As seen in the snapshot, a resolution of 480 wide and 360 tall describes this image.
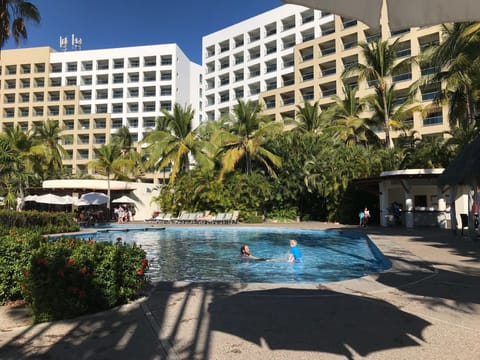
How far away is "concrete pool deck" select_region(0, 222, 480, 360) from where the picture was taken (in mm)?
3576

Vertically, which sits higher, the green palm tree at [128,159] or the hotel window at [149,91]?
the hotel window at [149,91]

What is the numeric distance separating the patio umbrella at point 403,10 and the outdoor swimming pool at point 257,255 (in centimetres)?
751

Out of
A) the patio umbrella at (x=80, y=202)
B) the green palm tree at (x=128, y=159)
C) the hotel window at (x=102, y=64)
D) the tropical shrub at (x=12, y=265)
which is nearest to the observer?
the tropical shrub at (x=12, y=265)

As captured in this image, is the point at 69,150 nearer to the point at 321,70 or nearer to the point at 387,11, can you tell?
the point at 321,70

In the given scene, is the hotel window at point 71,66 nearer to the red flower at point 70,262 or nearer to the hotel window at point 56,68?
the hotel window at point 56,68

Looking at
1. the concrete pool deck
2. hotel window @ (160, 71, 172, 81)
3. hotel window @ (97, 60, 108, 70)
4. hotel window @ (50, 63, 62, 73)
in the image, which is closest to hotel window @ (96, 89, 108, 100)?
hotel window @ (97, 60, 108, 70)

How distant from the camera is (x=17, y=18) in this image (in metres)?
15.0

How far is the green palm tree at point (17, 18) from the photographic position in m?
14.4

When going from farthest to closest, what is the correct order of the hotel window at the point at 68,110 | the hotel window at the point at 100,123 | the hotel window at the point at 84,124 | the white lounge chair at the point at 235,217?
the hotel window at the point at 68,110 → the hotel window at the point at 84,124 → the hotel window at the point at 100,123 → the white lounge chair at the point at 235,217

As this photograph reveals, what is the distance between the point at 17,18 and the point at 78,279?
47.6 feet

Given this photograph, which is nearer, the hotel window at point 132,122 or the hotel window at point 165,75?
the hotel window at point 132,122


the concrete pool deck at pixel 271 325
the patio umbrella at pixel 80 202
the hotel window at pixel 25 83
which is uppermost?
the hotel window at pixel 25 83

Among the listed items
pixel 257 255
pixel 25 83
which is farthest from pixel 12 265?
pixel 25 83

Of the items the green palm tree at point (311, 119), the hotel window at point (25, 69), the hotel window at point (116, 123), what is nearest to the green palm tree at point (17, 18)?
the green palm tree at point (311, 119)
